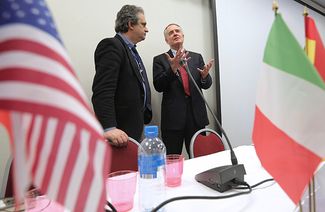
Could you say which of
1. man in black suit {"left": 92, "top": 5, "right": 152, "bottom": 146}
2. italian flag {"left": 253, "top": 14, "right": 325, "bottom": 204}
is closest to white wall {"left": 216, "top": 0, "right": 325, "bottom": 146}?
man in black suit {"left": 92, "top": 5, "right": 152, "bottom": 146}

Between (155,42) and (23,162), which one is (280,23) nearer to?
(23,162)

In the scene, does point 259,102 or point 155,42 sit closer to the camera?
point 259,102

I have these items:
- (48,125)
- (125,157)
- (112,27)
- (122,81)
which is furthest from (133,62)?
(48,125)

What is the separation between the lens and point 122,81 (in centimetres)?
173

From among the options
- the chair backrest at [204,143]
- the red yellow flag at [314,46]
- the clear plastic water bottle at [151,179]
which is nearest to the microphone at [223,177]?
the clear plastic water bottle at [151,179]

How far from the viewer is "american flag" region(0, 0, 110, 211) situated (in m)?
0.33

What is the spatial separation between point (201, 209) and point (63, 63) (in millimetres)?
560

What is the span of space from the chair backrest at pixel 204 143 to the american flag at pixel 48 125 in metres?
1.32

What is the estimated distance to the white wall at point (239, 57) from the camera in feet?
9.00

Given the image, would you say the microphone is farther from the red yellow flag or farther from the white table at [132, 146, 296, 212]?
the red yellow flag

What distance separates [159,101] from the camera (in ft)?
8.07

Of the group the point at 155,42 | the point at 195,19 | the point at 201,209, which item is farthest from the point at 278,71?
the point at 195,19

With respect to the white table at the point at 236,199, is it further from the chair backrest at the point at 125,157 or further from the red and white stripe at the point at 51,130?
the red and white stripe at the point at 51,130

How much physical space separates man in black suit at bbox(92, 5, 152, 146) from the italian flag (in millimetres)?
939
